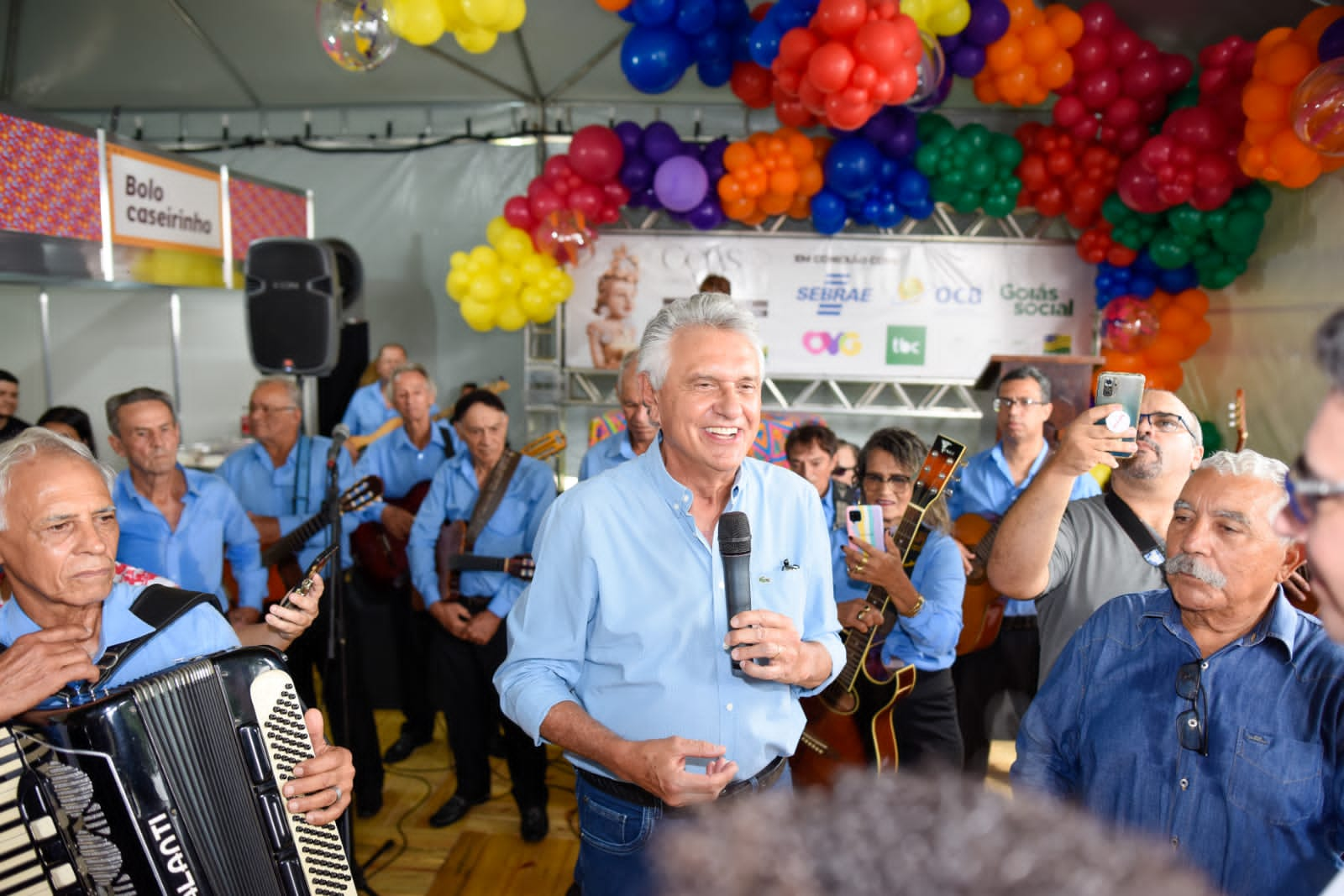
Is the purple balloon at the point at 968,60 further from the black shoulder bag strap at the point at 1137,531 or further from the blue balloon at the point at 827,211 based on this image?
the black shoulder bag strap at the point at 1137,531

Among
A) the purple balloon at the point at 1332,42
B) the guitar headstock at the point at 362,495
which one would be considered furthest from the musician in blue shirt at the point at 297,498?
the purple balloon at the point at 1332,42

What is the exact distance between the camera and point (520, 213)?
6305 mm

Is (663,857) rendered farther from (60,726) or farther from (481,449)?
(481,449)

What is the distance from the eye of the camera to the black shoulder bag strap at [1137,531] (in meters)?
2.15

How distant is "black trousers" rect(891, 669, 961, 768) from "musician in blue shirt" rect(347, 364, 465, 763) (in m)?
2.06

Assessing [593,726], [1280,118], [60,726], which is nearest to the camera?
[60,726]

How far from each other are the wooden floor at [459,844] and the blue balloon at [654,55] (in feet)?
13.4

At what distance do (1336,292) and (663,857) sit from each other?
5.70 m

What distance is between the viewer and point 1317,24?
14.0ft

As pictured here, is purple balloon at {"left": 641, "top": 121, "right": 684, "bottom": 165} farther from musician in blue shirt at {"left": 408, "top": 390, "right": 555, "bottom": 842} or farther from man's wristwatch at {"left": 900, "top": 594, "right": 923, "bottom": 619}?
man's wristwatch at {"left": 900, "top": 594, "right": 923, "bottom": 619}

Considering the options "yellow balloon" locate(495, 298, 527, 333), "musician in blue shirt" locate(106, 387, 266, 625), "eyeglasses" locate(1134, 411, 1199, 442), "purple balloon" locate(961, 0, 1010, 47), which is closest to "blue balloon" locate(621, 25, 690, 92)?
"purple balloon" locate(961, 0, 1010, 47)

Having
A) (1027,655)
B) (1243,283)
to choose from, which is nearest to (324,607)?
(1027,655)

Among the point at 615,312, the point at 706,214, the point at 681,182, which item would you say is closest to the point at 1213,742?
the point at 681,182

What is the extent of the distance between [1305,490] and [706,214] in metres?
6.02
